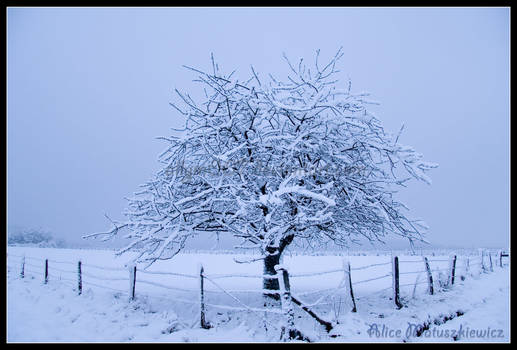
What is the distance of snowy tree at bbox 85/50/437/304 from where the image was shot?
858 centimetres

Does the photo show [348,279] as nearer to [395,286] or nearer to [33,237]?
[395,286]

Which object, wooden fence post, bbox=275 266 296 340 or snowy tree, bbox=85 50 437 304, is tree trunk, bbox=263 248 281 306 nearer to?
snowy tree, bbox=85 50 437 304

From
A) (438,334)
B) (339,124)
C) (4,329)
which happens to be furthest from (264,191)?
(4,329)

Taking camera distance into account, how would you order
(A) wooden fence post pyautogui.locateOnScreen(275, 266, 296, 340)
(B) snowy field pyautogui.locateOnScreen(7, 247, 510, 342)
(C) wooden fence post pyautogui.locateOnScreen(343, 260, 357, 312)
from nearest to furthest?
(A) wooden fence post pyautogui.locateOnScreen(275, 266, 296, 340) → (B) snowy field pyautogui.locateOnScreen(7, 247, 510, 342) → (C) wooden fence post pyautogui.locateOnScreen(343, 260, 357, 312)

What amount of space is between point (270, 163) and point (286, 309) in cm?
420

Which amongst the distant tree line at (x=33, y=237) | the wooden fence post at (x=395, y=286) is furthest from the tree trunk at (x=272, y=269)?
the distant tree line at (x=33, y=237)

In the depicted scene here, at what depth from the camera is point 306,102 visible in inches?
369

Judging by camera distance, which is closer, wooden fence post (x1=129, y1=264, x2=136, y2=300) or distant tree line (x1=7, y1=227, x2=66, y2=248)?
wooden fence post (x1=129, y1=264, x2=136, y2=300)

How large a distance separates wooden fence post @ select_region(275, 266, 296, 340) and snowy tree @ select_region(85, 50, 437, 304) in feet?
5.58

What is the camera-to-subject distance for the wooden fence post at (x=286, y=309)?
6188 mm

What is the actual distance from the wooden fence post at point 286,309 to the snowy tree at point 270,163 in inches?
66.9

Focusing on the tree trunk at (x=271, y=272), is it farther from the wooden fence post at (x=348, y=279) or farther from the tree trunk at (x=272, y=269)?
the wooden fence post at (x=348, y=279)

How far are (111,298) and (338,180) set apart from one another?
8.07 meters
